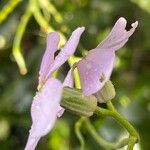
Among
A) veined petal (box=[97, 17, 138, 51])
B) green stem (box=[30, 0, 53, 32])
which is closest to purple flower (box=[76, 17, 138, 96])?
veined petal (box=[97, 17, 138, 51])

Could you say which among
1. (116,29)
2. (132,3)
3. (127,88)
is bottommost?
(127,88)

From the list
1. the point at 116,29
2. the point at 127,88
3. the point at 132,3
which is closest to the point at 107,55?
the point at 116,29

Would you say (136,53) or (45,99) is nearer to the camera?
(45,99)

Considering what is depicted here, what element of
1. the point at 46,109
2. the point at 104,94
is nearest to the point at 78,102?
the point at 104,94

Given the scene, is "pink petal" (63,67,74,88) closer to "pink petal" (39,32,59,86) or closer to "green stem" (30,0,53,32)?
"pink petal" (39,32,59,86)

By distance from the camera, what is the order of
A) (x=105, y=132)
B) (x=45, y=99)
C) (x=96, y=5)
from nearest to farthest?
(x=45, y=99)
(x=105, y=132)
(x=96, y=5)

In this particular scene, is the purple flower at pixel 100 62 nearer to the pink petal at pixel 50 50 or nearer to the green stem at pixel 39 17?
the pink petal at pixel 50 50

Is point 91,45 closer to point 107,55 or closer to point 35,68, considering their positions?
point 35,68

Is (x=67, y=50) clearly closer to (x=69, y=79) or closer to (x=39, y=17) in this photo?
(x=69, y=79)
